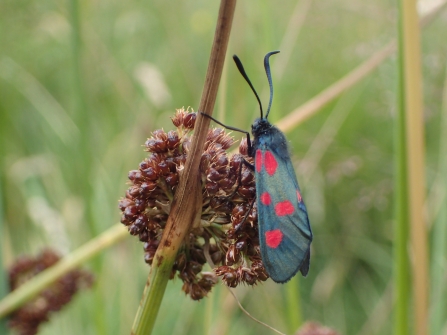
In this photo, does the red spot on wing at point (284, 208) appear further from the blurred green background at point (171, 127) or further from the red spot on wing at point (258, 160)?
the blurred green background at point (171, 127)

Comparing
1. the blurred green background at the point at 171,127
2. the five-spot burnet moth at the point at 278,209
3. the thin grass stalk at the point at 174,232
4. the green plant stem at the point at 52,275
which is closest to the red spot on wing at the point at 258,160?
the five-spot burnet moth at the point at 278,209

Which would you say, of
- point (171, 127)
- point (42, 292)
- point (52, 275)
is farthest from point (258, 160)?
point (171, 127)

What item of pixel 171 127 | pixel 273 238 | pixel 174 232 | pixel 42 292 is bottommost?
pixel 273 238

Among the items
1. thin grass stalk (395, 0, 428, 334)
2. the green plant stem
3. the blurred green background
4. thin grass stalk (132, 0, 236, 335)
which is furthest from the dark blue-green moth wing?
the blurred green background

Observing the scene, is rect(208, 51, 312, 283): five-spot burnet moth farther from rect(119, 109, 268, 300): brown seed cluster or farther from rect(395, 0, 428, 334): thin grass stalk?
rect(395, 0, 428, 334): thin grass stalk

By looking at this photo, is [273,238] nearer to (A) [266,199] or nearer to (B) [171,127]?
(A) [266,199]

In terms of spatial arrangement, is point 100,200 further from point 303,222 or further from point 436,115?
point 436,115

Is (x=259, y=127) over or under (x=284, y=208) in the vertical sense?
over
